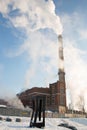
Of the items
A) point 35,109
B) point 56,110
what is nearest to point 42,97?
point 35,109

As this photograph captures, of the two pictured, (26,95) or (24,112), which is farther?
(26,95)

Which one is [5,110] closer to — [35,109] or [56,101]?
[35,109]

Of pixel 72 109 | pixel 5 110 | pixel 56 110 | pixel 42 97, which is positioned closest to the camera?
pixel 42 97

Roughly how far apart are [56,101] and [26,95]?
54.3 ft

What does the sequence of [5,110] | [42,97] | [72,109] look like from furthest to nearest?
[72,109] < [5,110] < [42,97]

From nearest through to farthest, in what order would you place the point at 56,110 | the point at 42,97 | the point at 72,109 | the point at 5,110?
the point at 42,97 → the point at 5,110 → the point at 56,110 → the point at 72,109

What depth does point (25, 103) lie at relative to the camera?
327 ft

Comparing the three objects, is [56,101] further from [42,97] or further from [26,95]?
[42,97]

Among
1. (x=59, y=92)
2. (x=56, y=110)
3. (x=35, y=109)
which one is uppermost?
(x=59, y=92)

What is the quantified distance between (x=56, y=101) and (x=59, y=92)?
3906 mm

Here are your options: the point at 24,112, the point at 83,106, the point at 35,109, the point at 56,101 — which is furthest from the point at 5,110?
the point at 83,106

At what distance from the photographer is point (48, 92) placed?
9694 centimetres

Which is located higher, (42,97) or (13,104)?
(13,104)

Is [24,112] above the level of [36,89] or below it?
below
